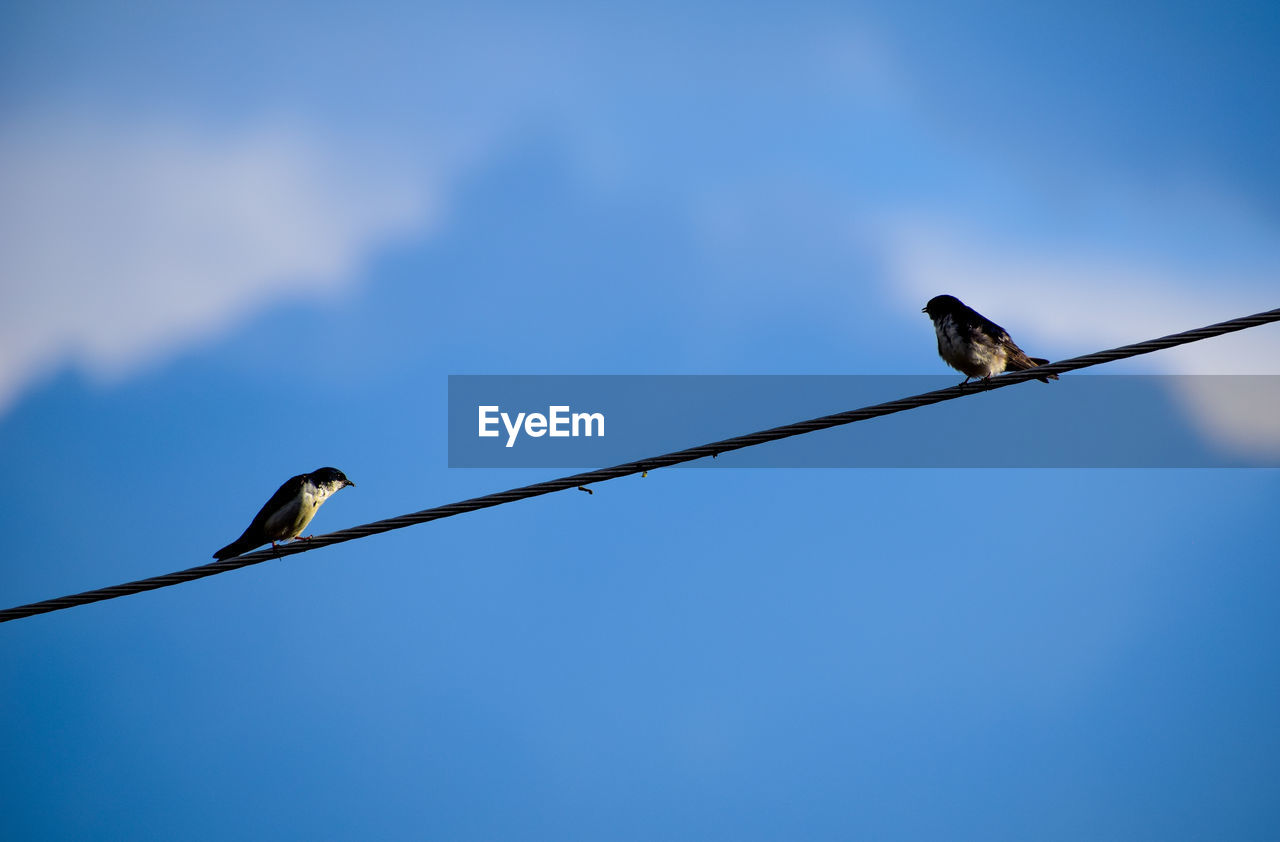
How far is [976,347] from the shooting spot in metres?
9.82

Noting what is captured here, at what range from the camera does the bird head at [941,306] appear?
10.4m

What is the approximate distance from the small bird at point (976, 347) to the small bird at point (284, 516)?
5774mm

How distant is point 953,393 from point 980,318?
3.95 meters

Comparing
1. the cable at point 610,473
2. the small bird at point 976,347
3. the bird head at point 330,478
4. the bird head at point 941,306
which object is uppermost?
the bird head at point 941,306

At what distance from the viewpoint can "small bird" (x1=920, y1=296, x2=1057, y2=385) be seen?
387 inches

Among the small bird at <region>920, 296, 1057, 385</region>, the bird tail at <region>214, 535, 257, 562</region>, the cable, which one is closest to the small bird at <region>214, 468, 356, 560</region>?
the bird tail at <region>214, 535, 257, 562</region>

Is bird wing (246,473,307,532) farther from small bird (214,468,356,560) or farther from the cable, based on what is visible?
the cable

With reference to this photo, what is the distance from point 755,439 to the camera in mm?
6270

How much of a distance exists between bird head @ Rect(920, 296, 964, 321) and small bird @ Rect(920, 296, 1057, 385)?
0.04m

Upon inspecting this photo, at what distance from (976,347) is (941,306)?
86 cm

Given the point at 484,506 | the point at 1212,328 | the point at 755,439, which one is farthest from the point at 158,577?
the point at 1212,328

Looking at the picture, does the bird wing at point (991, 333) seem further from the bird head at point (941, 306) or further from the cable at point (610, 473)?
the cable at point (610, 473)

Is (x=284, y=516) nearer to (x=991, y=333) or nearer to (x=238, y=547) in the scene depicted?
(x=238, y=547)

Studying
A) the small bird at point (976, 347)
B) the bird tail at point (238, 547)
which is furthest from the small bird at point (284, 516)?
the small bird at point (976, 347)
